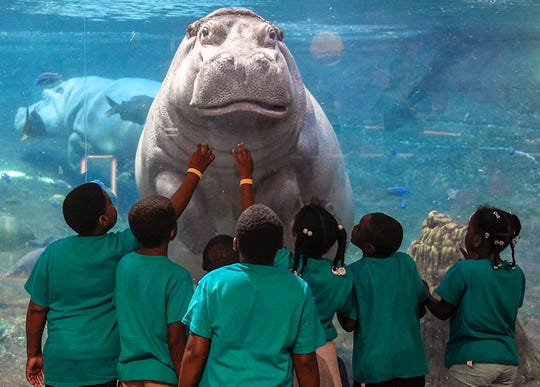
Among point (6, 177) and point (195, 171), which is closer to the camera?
point (195, 171)

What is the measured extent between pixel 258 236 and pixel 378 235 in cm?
85

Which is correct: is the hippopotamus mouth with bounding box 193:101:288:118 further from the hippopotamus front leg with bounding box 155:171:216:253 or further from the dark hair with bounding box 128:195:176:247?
the dark hair with bounding box 128:195:176:247

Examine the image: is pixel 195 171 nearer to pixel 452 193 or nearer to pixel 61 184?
pixel 452 193

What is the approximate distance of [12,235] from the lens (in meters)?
9.09

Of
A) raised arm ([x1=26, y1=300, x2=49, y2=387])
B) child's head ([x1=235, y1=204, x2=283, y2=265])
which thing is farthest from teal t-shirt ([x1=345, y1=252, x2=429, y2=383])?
raised arm ([x1=26, y1=300, x2=49, y2=387])

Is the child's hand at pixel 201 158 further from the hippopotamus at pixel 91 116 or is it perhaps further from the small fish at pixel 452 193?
the small fish at pixel 452 193

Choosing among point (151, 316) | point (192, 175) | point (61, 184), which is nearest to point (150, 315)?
point (151, 316)

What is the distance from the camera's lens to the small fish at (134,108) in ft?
26.0

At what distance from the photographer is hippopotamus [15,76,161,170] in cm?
741

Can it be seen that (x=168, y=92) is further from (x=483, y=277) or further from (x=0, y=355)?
(x=0, y=355)

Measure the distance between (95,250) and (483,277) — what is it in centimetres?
202

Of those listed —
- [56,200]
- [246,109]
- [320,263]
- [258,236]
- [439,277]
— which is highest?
[246,109]

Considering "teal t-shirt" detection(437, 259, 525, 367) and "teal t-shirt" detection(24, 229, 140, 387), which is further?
"teal t-shirt" detection(437, 259, 525, 367)

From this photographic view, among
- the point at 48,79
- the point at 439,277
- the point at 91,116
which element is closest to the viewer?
the point at 439,277
